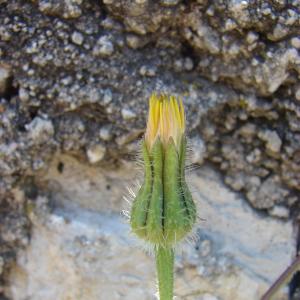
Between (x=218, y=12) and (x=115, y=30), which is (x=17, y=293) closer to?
(x=115, y=30)

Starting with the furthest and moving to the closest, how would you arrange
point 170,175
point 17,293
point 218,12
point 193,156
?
point 17,293
point 193,156
point 218,12
point 170,175

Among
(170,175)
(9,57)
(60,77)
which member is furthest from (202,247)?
(9,57)

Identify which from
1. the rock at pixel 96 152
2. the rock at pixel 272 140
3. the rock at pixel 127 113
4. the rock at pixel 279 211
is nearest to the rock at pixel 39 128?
the rock at pixel 96 152

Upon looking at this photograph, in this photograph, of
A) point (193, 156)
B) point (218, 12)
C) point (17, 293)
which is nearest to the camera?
point (218, 12)

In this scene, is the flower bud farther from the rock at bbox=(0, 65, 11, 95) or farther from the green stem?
the rock at bbox=(0, 65, 11, 95)

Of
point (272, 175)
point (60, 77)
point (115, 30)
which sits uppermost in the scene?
point (115, 30)

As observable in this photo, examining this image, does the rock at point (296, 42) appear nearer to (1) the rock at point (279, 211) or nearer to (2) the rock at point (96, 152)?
(1) the rock at point (279, 211)

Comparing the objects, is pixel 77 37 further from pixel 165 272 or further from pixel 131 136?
pixel 165 272

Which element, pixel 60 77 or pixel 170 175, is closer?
pixel 170 175
